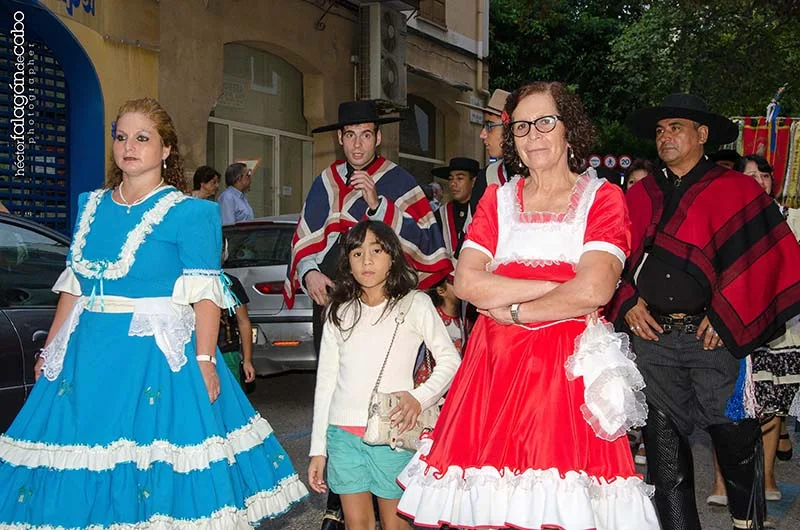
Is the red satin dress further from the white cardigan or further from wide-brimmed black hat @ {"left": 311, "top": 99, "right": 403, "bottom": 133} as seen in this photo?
wide-brimmed black hat @ {"left": 311, "top": 99, "right": 403, "bottom": 133}

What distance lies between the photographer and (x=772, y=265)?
4.97m

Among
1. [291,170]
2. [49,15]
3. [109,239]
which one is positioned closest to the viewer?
[109,239]

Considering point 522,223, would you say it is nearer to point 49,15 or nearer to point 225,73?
point 49,15

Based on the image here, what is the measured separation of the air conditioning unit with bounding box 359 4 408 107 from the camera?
18.3 meters

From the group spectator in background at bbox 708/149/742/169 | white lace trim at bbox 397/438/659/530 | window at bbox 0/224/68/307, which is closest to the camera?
white lace trim at bbox 397/438/659/530

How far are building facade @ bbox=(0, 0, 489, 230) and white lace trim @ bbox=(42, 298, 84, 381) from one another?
8.91ft

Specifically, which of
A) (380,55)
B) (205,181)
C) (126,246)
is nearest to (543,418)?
(126,246)

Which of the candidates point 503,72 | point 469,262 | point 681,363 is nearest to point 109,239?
point 469,262

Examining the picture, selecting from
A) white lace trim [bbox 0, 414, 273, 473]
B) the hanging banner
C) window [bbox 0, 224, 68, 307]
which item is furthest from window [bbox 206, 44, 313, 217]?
white lace trim [bbox 0, 414, 273, 473]

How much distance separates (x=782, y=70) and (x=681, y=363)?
1943 cm

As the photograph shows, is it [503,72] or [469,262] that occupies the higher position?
[503,72]

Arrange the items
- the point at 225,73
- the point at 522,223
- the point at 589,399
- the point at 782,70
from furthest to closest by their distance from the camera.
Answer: the point at 782,70, the point at 225,73, the point at 522,223, the point at 589,399

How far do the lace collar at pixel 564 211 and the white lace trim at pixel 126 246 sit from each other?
1.52 m

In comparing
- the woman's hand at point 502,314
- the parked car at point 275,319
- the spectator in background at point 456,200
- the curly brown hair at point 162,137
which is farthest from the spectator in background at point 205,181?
the woman's hand at point 502,314
